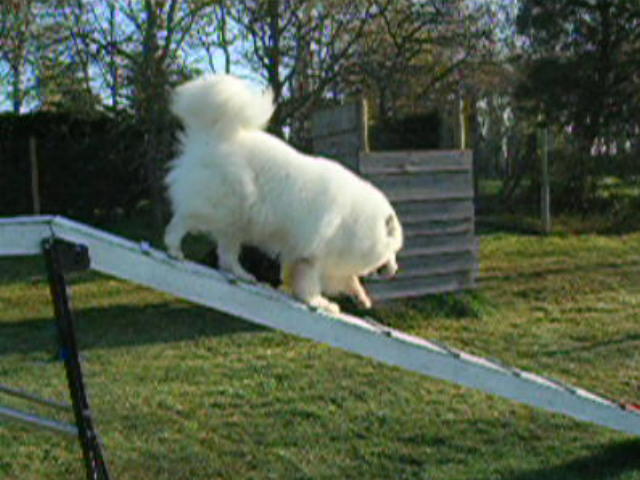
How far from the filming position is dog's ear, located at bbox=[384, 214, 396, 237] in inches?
141

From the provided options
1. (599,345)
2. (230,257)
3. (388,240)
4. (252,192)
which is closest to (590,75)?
(599,345)

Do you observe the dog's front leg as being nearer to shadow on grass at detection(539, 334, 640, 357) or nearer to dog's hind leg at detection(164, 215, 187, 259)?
dog's hind leg at detection(164, 215, 187, 259)

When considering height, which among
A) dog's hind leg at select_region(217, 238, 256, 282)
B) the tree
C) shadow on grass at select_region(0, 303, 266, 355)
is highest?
the tree

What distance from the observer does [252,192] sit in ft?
10.2

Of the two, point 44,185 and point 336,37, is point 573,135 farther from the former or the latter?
point 44,185

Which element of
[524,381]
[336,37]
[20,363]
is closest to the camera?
[524,381]

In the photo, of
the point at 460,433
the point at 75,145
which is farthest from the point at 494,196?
the point at 460,433

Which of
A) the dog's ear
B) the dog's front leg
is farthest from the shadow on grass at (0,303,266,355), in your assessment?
the dog's ear

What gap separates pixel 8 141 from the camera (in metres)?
13.5

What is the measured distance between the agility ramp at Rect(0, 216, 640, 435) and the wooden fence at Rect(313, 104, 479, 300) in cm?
430

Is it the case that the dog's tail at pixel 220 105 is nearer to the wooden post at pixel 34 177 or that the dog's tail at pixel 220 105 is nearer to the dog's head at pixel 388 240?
the dog's head at pixel 388 240

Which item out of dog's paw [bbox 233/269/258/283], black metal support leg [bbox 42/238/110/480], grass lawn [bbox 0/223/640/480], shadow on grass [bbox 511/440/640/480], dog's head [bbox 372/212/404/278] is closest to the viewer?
black metal support leg [bbox 42/238/110/480]

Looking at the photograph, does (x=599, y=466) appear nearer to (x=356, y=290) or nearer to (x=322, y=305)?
(x=356, y=290)

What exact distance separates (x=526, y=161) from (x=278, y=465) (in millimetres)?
13132
